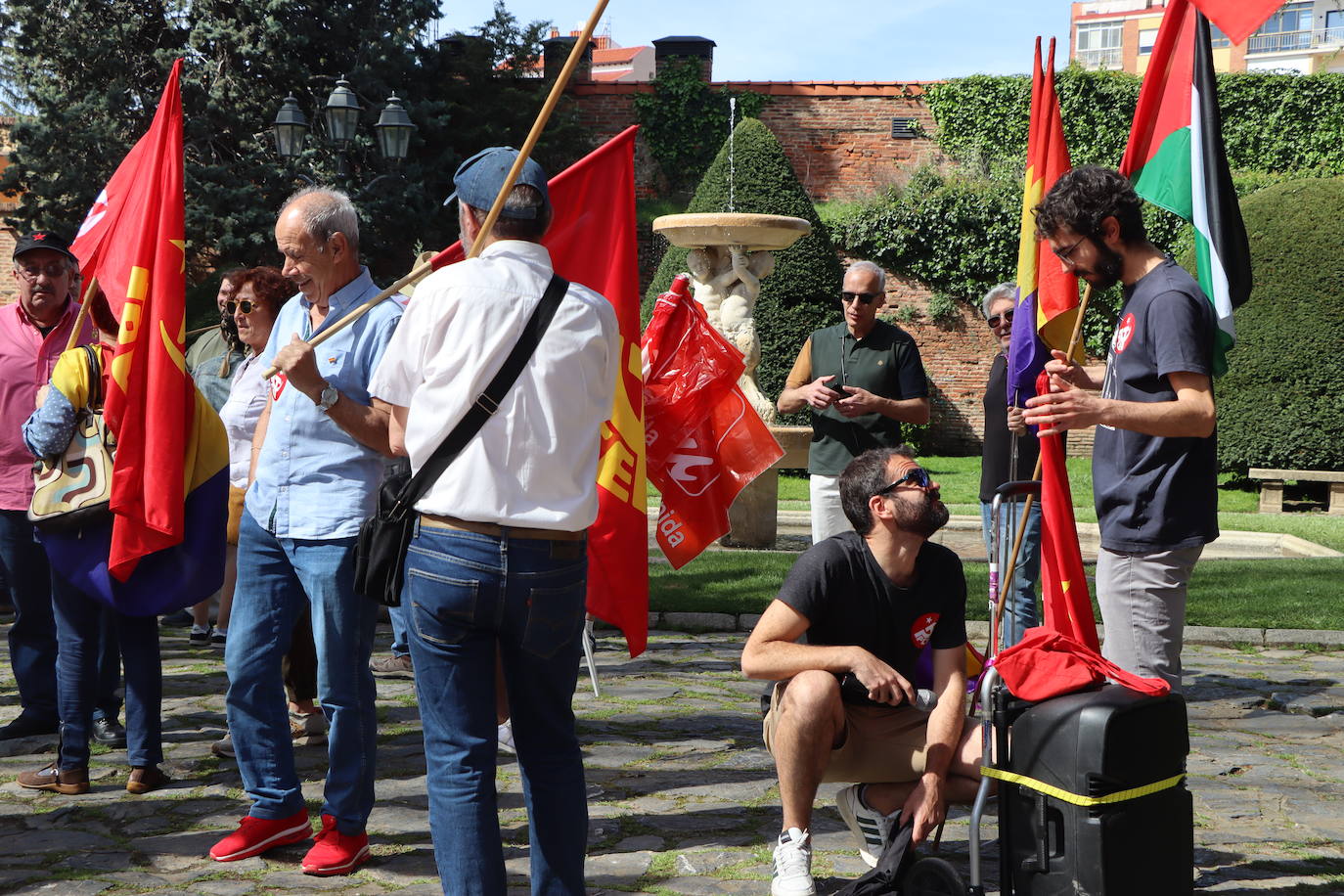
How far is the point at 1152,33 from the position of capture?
8719 cm

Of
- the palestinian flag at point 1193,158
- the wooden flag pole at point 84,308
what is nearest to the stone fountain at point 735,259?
the wooden flag pole at point 84,308

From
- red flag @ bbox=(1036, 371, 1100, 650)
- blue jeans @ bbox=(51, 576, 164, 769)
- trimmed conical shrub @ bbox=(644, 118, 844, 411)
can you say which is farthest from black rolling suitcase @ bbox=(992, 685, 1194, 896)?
trimmed conical shrub @ bbox=(644, 118, 844, 411)

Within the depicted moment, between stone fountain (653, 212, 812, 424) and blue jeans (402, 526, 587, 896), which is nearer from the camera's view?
blue jeans (402, 526, 587, 896)

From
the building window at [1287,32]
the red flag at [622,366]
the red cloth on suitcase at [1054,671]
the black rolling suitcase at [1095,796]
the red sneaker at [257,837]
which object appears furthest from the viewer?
the building window at [1287,32]

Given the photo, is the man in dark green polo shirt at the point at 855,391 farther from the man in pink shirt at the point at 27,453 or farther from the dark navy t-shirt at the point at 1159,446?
the man in pink shirt at the point at 27,453

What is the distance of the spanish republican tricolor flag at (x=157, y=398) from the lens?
4.80 metres

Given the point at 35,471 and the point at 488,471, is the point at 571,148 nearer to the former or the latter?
the point at 35,471

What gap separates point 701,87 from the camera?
97.1 feet

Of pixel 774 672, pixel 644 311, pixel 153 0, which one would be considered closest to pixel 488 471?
pixel 774 672

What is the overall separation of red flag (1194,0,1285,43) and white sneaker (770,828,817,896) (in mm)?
2578

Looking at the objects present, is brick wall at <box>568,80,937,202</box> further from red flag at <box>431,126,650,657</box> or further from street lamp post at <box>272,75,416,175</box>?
red flag at <box>431,126,650,657</box>

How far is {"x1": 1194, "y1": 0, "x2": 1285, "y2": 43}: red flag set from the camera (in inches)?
158

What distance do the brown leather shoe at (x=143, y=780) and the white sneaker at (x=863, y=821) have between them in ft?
8.24

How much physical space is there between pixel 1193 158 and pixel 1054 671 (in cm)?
182
